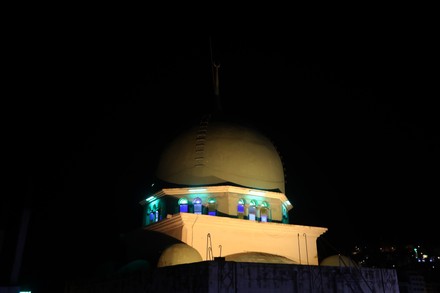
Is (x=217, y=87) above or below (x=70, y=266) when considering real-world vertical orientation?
above

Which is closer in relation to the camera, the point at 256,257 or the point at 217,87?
the point at 256,257

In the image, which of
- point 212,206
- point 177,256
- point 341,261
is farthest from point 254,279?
point 212,206

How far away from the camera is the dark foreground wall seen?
48.5ft

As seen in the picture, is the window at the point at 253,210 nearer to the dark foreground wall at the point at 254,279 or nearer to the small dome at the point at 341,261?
the small dome at the point at 341,261

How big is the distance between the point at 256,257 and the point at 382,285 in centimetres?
581

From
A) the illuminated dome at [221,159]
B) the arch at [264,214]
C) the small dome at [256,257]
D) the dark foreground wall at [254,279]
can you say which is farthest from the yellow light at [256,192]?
the dark foreground wall at [254,279]

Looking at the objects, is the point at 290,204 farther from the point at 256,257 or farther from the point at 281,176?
the point at 256,257

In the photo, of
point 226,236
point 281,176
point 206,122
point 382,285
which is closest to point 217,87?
point 206,122

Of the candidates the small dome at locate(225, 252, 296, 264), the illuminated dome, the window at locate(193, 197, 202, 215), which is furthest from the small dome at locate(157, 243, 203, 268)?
the illuminated dome

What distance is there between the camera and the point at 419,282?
2811 cm

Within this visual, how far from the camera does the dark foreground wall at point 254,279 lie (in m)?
14.8

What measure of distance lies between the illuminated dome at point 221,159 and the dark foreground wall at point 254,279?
809 cm

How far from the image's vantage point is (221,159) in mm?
25031

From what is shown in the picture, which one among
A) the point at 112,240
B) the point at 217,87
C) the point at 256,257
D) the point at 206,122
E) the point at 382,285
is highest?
the point at 217,87
